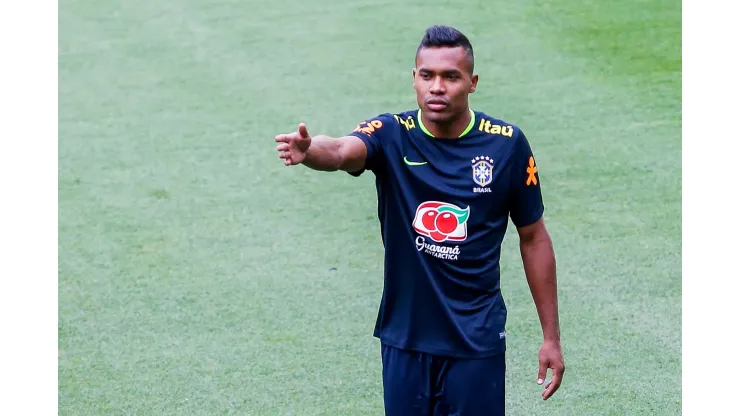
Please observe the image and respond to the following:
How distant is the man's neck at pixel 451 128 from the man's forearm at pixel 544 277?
1.73 feet

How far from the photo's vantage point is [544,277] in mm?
4379

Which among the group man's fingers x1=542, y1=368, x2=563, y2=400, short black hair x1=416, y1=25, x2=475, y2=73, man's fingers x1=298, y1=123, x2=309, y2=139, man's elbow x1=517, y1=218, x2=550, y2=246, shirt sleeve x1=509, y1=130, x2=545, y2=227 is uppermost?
short black hair x1=416, y1=25, x2=475, y2=73

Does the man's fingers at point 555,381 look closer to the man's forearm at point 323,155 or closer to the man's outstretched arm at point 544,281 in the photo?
the man's outstretched arm at point 544,281

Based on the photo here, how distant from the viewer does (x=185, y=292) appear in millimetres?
7133

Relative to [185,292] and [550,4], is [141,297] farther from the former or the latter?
[550,4]

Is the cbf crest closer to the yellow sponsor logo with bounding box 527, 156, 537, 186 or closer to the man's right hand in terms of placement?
the yellow sponsor logo with bounding box 527, 156, 537, 186

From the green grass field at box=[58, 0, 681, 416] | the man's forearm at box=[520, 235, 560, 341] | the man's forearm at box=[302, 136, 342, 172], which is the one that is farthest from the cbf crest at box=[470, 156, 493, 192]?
the green grass field at box=[58, 0, 681, 416]

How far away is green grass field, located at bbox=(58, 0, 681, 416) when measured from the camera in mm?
6215

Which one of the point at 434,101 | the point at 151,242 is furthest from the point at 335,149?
the point at 151,242

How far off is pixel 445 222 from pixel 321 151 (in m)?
0.55

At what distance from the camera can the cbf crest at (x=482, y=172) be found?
4.18 metres

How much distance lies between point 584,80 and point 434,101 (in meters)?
6.14

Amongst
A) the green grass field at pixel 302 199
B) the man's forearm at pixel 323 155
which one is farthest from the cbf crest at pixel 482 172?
the green grass field at pixel 302 199

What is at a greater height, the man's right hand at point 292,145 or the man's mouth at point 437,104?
the man's mouth at point 437,104
